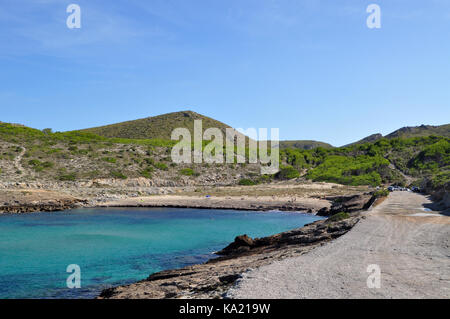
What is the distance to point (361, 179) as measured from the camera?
64.2 meters

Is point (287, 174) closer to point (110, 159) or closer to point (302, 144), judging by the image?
point (110, 159)

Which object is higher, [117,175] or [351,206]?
[117,175]

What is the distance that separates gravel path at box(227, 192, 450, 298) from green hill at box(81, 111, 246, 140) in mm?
102213

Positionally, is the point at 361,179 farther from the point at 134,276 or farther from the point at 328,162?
the point at 134,276

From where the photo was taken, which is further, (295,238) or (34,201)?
(34,201)

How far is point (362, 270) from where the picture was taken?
9672 millimetres

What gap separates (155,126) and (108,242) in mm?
100561

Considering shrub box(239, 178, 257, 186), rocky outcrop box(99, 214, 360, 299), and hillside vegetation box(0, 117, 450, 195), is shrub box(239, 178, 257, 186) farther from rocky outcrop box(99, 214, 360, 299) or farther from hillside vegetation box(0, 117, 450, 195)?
rocky outcrop box(99, 214, 360, 299)

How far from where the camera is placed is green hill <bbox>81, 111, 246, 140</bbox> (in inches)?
4609

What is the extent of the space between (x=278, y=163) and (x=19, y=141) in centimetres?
5512

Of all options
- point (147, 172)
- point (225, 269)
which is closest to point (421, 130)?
point (147, 172)

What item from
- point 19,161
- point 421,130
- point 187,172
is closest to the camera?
point 19,161

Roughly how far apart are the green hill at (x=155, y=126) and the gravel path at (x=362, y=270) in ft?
335

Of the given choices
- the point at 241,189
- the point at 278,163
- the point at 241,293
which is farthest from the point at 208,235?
the point at 278,163
